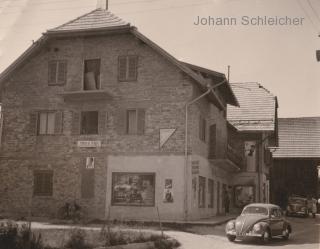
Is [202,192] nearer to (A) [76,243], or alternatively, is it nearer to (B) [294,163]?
(A) [76,243]

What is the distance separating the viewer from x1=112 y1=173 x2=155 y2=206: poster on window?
82.0 ft

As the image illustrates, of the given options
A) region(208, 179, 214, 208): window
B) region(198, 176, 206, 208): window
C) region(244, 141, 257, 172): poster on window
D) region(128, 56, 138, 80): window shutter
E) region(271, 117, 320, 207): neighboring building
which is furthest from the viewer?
region(271, 117, 320, 207): neighboring building

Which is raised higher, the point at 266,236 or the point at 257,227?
the point at 257,227

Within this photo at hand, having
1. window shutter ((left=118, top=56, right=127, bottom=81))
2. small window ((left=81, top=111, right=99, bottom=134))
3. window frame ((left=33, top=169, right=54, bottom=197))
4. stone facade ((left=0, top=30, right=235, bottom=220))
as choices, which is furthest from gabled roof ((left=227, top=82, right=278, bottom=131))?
window frame ((left=33, top=169, right=54, bottom=197))

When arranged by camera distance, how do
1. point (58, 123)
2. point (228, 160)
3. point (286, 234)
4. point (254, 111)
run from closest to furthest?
point (286, 234), point (58, 123), point (228, 160), point (254, 111)

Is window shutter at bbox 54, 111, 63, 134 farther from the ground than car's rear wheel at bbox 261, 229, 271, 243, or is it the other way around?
window shutter at bbox 54, 111, 63, 134

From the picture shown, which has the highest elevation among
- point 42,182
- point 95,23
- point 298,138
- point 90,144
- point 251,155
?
point 95,23

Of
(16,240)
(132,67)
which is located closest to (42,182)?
(132,67)

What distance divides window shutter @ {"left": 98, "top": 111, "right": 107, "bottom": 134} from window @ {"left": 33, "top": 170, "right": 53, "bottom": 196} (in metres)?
3.27

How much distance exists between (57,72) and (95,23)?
3162mm

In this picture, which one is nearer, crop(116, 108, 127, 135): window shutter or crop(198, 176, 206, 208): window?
crop(116, 108, 127, 135): window shutter

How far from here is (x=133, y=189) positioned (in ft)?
82.7

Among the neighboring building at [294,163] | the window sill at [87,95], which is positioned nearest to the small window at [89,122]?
the window sill at [87,95]

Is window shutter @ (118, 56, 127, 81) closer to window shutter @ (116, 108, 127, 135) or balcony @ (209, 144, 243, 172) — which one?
window shutter @ (116, 108, 127, 135)
